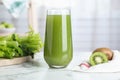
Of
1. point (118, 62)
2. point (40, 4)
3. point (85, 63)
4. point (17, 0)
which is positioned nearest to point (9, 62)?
point (85, 63)

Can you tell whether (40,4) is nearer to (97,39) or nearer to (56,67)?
(97,39)

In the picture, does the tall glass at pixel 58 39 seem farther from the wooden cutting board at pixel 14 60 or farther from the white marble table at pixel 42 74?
the wooden cutting board at pixel 14 60

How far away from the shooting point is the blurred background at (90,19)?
3221mm

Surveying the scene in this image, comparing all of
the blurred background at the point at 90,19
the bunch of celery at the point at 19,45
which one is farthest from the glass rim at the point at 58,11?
the blurred background at the point at 90,19

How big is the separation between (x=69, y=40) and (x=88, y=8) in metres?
2.26

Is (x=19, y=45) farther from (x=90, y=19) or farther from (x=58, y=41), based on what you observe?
(x=90, y=19)

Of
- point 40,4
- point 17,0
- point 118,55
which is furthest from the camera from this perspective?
point 40,4

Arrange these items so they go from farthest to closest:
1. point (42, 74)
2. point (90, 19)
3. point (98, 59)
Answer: point (90, 19) → point (98, 59) → point (42, 74)

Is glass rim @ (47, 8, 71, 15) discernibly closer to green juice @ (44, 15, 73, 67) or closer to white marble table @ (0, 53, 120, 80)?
green juice @ (44, 15, 73, 67)

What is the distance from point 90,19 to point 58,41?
7.49ft

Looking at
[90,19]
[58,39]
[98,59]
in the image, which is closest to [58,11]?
[58,39]

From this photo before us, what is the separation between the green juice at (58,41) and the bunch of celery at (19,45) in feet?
0.49

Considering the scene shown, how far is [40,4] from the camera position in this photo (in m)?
3.21

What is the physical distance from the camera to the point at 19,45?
1.18m
